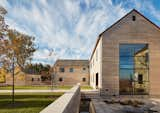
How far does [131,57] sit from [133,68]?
1.23 meters

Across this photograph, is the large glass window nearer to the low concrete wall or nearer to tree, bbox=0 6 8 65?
tree, bbox=0 6 8 65

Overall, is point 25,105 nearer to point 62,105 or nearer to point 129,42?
point 62,105

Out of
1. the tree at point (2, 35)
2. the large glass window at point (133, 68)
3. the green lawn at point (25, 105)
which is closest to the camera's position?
the green lawn at point (25, 105)

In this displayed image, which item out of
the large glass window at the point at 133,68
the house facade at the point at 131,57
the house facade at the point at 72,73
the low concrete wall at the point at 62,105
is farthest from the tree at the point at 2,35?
the house facade at the point at 72,73

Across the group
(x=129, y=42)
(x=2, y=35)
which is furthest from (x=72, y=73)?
(x=2, y=35)

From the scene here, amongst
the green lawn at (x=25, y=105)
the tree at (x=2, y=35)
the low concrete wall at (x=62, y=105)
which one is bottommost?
the green lawn at (x=25, y=105)

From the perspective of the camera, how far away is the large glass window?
70.3 feet

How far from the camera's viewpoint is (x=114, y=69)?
69.9 ft

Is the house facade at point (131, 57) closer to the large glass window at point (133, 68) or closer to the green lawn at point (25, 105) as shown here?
the large glass window at point (133, 68)

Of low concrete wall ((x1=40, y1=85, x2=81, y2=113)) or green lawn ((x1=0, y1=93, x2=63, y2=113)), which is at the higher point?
low concrete wall ((x1=40, y1=85, x2=81, y2=113))

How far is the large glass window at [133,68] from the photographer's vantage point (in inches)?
843

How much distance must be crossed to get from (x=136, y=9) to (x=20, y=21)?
41.4 feet

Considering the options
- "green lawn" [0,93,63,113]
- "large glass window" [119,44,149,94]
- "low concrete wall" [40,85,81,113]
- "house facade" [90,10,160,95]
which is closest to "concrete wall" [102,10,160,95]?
"house facade" [90,10,160,95]

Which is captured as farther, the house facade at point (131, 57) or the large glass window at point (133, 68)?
the large glass window at point (133, 68)
